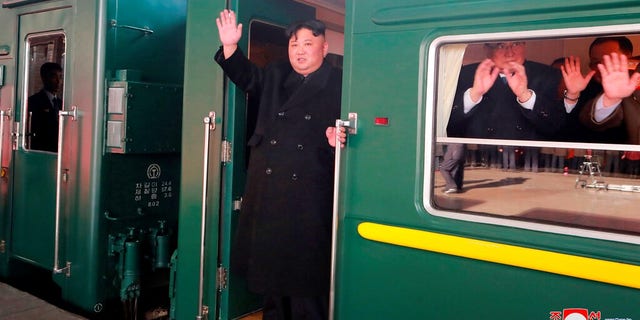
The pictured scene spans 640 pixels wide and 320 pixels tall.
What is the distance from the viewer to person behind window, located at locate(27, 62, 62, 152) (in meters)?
4.64

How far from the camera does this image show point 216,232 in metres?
3.41

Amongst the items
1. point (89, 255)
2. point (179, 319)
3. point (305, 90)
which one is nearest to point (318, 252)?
point (305, 90)

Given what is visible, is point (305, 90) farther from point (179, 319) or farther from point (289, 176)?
point (179, 319)

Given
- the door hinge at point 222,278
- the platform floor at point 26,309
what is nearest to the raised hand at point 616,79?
the door hinge at point 222,278

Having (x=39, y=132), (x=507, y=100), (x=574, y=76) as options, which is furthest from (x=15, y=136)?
(x=574, y=76)

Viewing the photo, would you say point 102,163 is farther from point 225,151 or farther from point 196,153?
point 225,151

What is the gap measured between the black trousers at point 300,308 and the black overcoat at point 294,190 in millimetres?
111

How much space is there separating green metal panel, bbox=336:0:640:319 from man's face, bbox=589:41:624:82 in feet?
0.28

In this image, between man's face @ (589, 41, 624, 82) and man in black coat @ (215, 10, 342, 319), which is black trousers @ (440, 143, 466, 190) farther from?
man in black coat @ (215, 10, 342, 319)

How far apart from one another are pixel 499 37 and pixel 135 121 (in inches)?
108

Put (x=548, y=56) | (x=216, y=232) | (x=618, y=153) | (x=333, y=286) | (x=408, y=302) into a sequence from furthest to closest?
1. (x=216, y=232)
2. (x=333, y=286)
3. (x=408, y=302)
4. (x=548, y=56)
5. (x=618, y=153)

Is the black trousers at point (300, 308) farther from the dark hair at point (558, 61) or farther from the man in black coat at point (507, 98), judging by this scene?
the dark hair at point (558, 61)

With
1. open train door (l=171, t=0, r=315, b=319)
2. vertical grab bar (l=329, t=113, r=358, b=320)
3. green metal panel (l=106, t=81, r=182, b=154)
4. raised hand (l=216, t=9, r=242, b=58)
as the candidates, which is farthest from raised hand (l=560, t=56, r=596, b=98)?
green metal panel (l=106, t=81, r=182, b=154)

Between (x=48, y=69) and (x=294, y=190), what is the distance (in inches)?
106
